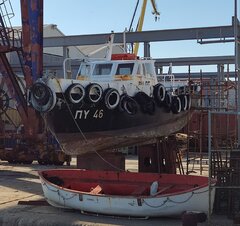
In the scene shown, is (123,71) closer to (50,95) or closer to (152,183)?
(50,95)

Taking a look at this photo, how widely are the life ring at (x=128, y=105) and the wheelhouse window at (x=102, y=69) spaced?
132 centimetres

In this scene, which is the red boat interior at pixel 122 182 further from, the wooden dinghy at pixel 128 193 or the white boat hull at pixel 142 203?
the white boat hull at pixel 142 203

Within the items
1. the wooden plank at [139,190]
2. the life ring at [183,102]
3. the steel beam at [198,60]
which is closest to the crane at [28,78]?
the life ring at [183,102]

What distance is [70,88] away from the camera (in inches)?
437

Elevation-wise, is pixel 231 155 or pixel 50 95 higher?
pixel 50 95

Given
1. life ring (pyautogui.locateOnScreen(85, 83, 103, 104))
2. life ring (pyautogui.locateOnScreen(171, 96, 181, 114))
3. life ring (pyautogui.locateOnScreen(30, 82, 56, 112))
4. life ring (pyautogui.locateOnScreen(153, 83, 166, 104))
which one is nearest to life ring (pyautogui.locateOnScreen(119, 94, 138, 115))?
life ring (pyautogui.locateOnScreen(85, 83, 103, 104))

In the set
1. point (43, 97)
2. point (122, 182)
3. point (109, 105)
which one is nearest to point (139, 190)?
point (122, 182)

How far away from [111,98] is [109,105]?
0.65ft

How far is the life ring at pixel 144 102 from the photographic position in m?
12.3

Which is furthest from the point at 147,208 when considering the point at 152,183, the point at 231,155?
the point at 231,155

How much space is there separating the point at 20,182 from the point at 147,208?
6645 millimetres

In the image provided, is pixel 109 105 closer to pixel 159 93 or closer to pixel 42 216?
pixel 159 93

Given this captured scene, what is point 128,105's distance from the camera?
12.0m

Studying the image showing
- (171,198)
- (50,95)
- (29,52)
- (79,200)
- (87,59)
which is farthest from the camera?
(29,52)
